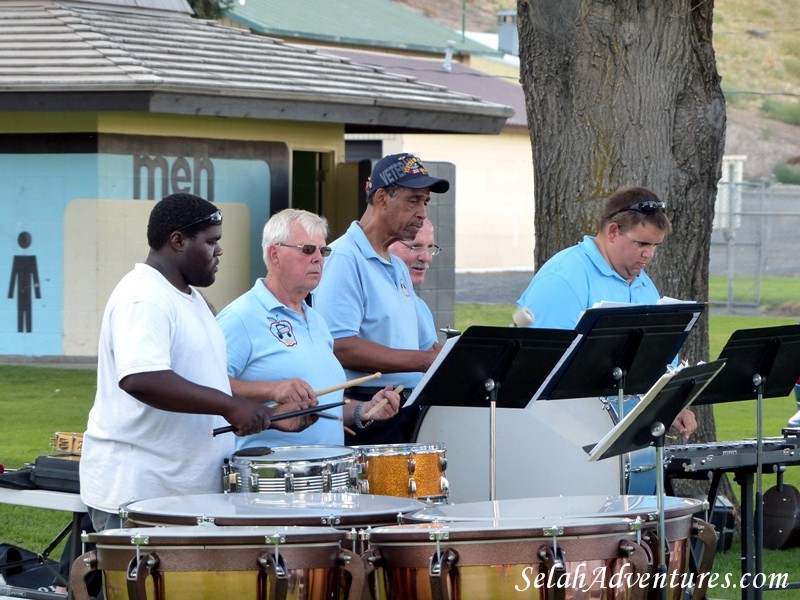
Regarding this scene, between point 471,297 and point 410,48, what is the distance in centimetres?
979

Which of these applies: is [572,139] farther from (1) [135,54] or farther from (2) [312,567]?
(1) [135,54]

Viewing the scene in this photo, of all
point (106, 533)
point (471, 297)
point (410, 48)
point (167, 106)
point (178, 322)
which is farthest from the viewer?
point (410, 48)

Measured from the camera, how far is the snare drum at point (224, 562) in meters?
4.20

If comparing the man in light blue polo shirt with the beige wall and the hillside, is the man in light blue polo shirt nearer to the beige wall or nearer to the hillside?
the beige wall

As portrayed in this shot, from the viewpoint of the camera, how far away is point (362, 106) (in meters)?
16.3

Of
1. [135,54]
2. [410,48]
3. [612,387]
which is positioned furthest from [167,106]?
[410,48]

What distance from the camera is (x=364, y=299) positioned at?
6.42m

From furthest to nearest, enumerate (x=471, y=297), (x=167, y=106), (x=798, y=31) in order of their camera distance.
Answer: (x=798, y=31)
(x=471, y=297)
(x=167, y=106)

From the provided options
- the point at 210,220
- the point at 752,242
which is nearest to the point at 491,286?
the point at 752,242

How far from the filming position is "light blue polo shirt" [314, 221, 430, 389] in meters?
6.34

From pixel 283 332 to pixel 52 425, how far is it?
6.90m

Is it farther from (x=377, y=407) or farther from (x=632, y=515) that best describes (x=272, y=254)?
(x=632, y=515)

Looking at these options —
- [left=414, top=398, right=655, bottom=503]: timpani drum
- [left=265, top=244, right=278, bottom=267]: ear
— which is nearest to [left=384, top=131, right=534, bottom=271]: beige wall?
[left=414, top=398, right=655, bottom=503]: timpani drum

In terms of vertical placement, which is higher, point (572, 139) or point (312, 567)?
point (572, 139)
